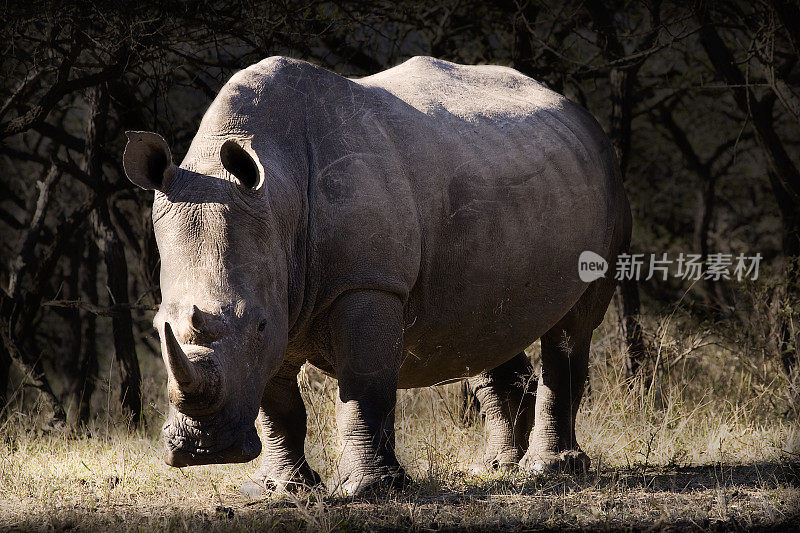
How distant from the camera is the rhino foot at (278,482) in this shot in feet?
15.3

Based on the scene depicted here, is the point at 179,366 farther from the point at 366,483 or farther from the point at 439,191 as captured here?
the point at 439,191

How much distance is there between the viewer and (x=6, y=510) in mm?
4367

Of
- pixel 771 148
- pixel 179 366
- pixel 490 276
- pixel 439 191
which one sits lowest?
pixel 179 366

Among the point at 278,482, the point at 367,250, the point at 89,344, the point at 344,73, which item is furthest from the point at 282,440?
the point at 89,344

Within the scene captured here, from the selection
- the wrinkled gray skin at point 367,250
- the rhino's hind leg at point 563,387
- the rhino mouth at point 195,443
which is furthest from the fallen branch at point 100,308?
the rhino mouth at point 195,443

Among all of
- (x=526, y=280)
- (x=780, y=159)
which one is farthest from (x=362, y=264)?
(x=780, y=159)

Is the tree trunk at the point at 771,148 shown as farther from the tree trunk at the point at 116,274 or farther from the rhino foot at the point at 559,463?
the tree trunk at the point at 116,274

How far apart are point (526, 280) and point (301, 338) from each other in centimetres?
125

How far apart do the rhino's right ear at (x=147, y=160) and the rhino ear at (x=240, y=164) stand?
0.70 ft

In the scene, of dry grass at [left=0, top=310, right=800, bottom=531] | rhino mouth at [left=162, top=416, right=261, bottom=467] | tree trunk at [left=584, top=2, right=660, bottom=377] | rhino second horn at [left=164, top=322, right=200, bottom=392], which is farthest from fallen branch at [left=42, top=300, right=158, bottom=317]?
tree trunk at [left=584, top=2, right=660, bottom=377]

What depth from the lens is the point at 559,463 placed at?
548cm

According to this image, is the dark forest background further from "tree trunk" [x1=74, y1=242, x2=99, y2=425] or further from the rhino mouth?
the rhino mouth

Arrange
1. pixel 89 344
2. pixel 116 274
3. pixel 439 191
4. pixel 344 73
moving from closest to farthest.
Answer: pixel 439 191
pixel 116 274
pixel 344 73
pixel 89 344

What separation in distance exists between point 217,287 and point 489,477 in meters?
2.19
